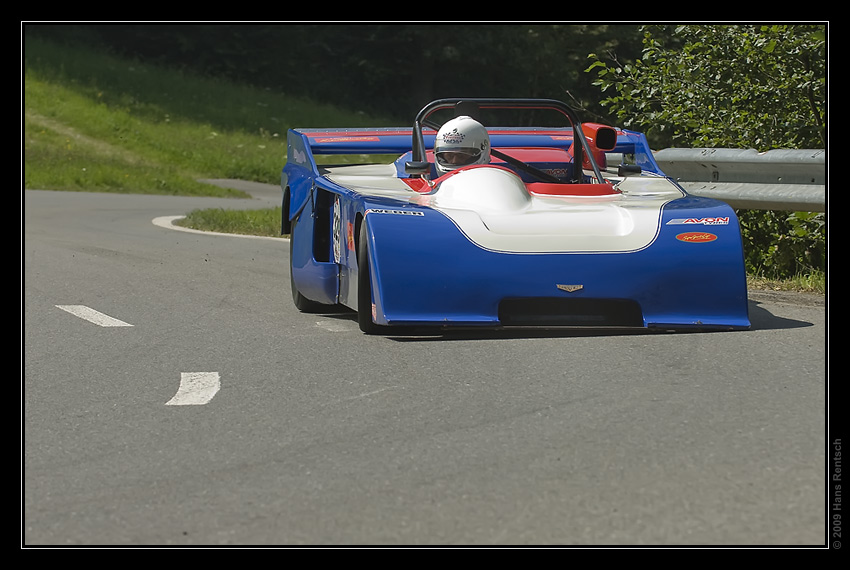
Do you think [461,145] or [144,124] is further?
[144,124]

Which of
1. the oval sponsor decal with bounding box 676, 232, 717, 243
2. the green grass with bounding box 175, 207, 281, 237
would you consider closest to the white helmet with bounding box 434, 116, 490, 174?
the oval sponsor decal with bounding box 676, 232, 717, 243

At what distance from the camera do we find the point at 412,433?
471 centimetres

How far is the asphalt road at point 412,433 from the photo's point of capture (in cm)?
367

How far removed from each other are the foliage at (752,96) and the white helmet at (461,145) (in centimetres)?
251

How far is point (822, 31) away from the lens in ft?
32.9

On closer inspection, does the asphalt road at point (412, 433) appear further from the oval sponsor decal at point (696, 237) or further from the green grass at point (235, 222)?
the green grass at point (235, 222)

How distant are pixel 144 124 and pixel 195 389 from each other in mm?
30791

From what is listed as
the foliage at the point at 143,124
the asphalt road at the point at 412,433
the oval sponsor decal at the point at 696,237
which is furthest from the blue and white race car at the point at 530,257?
the foliage at the point at 143,124

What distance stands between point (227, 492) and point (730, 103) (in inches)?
291

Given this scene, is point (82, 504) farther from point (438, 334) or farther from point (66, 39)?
point (66, 39)

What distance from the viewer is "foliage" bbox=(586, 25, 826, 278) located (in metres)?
9.97

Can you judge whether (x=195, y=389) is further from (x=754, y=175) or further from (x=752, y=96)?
(x=752, y=96)

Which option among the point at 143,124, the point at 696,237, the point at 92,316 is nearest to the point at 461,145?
the point at 696,237

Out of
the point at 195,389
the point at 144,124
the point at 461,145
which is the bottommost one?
the point at 144,124
